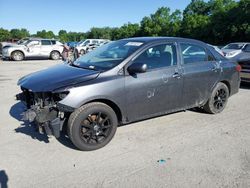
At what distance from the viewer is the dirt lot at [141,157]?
129 inches

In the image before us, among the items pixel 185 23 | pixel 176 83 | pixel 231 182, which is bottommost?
pixel 231 182

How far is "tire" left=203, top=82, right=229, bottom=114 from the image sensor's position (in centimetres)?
568

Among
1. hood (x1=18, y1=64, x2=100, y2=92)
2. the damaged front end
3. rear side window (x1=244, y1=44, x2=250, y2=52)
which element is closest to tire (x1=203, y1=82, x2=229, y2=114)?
hood (x1=18, y1=64, x2=100, y2=92)

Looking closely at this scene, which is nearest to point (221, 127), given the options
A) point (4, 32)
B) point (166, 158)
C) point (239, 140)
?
point (239, 140)

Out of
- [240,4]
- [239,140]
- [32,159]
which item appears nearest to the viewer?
[32,159]

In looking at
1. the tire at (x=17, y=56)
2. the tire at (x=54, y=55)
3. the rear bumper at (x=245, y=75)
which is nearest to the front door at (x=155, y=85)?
the rear bumper at (x=245, y=75)

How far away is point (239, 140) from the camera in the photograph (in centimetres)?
448

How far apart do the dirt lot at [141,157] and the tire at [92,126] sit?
0.47ft

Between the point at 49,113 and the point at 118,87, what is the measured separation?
1.10 metres

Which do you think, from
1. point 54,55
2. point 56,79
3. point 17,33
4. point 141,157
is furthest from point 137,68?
point 17,33

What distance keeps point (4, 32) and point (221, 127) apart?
8663cm

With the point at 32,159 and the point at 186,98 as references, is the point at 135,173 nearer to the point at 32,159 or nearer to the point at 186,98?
the point at 32,159

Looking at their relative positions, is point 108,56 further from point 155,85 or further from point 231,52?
point 231,52

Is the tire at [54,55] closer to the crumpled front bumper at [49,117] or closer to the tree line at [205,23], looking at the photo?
the crumpled front bumper at [49,117]
